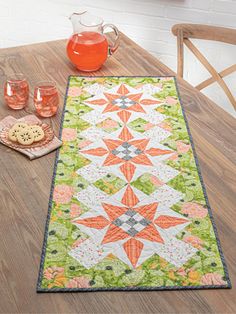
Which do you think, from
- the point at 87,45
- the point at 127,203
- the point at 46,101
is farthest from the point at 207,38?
the point at 127,203

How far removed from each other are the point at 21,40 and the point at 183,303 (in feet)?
7.59

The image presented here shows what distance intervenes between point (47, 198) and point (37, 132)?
27 cm

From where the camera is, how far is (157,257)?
1.15 m

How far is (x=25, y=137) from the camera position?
149cm

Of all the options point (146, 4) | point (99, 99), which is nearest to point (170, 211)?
point (99, 99)

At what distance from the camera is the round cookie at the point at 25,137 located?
148cm

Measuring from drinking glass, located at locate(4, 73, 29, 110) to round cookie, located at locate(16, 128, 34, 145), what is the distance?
172 millimetres

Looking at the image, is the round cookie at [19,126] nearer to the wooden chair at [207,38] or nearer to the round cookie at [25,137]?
the round cookie at [25,137]

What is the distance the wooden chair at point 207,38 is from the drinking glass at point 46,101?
→ 70cm

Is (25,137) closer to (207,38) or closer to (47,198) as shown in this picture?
(47,198)

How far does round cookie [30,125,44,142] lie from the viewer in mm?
1494

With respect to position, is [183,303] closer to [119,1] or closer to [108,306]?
[108,306]

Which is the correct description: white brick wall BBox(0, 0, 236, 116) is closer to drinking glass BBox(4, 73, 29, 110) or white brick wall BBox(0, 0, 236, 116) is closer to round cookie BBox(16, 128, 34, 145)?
drinking glass BBox(4, 73, 29, 110)

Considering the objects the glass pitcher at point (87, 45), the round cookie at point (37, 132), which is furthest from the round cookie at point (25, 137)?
the glass pitcher at point (87, 45)
